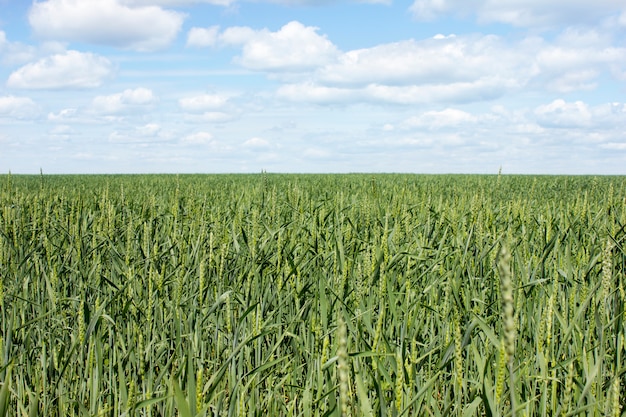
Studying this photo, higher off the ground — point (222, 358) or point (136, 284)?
point (136, 284)

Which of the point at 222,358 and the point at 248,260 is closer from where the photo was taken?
the point at 222,358

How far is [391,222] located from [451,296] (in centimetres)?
266

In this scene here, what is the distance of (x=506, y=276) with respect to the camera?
0.71m

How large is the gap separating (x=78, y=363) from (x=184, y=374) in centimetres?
68

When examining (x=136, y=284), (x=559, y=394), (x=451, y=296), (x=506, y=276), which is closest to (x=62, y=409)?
(x=136, y=284)

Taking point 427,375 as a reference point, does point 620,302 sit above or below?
above

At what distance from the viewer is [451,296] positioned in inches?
104

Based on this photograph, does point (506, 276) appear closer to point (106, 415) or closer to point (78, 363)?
point (106, 415)

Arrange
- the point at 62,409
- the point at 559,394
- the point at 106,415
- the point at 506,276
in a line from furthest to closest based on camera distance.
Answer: the point at 559,394, the point at 106,415, the point at 62,409, the point at 506,276

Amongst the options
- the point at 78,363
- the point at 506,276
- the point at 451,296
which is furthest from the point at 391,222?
the point at 506,276

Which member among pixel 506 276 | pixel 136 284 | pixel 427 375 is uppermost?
pixel 506 276

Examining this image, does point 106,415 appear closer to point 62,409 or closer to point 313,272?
point 62,409

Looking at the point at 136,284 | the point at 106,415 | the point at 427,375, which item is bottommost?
the point at 106,415

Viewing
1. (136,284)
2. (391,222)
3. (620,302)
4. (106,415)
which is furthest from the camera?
(391,222)
